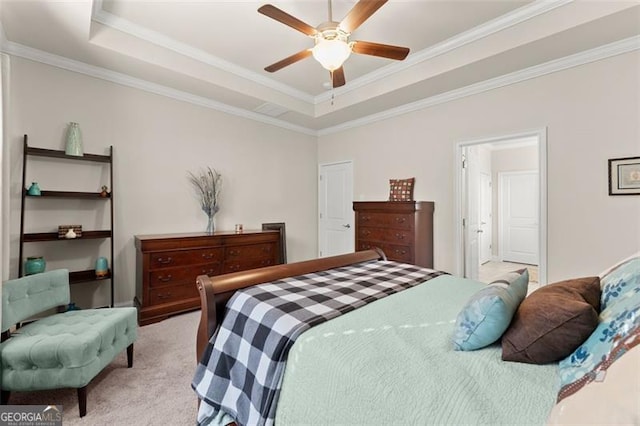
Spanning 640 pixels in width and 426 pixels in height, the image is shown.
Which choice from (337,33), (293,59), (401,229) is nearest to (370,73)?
(293,59)

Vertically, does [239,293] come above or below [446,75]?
below

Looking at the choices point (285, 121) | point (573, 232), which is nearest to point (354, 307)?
point (573, 232)

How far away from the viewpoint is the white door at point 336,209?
5.06 metres

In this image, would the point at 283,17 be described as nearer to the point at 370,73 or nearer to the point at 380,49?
the point at 380,49

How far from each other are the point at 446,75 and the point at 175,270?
12.3ft

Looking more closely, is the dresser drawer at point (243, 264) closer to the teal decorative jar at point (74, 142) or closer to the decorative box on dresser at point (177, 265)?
the decorative box on dresser at point (177, 265)

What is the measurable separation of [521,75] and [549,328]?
127 inches

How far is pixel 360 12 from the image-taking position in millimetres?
1957

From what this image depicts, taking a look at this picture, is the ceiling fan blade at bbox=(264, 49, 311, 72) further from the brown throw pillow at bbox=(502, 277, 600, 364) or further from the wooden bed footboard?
the brown throw pillow at bbox=(502, 277, 600, 364)

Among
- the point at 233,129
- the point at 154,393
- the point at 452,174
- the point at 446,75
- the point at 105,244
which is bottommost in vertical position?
the point at 154,393

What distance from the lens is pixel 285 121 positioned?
495cm

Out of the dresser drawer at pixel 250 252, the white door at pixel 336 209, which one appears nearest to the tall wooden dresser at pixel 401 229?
the white door at pixel 336 209

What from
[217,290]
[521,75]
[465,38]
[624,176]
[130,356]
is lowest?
[130,356]

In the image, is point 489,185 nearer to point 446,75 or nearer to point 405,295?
point 446,75
